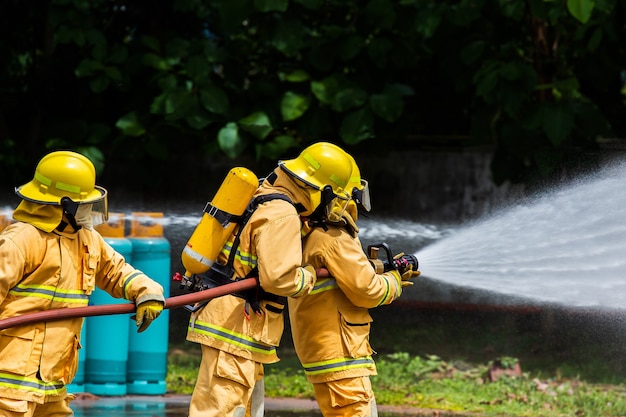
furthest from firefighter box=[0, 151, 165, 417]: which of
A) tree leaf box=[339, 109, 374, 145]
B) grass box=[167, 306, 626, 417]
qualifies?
tree leaf box=[339, 109, 374, 145]

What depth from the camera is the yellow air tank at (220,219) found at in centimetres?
481

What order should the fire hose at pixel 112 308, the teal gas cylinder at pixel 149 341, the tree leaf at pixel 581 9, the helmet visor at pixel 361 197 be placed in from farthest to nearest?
the tree leaf at pixel 581 9 < the teal gas cylinder at pixel 149 341 < the helmet visor at pixel 361 197 < the fire hose at pixel 112 308

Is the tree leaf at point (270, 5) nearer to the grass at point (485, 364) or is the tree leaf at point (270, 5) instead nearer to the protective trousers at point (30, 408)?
the grass at point (485, 364)

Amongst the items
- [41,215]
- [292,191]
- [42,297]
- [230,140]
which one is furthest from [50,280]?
[230,140]

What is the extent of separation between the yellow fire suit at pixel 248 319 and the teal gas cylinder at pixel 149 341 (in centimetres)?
217

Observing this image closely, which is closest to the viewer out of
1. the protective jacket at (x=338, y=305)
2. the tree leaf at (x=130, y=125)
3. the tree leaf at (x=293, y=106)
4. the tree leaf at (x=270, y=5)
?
the protective jacket at (x=338, y=305)

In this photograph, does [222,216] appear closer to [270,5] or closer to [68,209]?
[68,209]

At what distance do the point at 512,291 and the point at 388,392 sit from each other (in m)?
1.15

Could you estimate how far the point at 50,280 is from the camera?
14.4 feet

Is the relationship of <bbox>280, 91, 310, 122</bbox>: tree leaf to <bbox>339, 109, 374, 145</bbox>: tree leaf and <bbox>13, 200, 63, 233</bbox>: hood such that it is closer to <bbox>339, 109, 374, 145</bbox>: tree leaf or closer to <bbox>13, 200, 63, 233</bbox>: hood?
<bbox>339, 109, 374, 145</bbox>: tree leaf

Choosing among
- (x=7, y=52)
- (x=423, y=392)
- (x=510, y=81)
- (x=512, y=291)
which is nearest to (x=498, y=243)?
(x=512, y=291)

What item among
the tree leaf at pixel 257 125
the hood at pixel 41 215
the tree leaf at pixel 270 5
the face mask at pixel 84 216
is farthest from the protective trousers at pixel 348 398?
the tree leaf at pixel 270 5

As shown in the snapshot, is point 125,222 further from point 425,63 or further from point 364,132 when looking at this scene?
point 425,63

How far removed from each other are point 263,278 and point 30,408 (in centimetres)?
106
